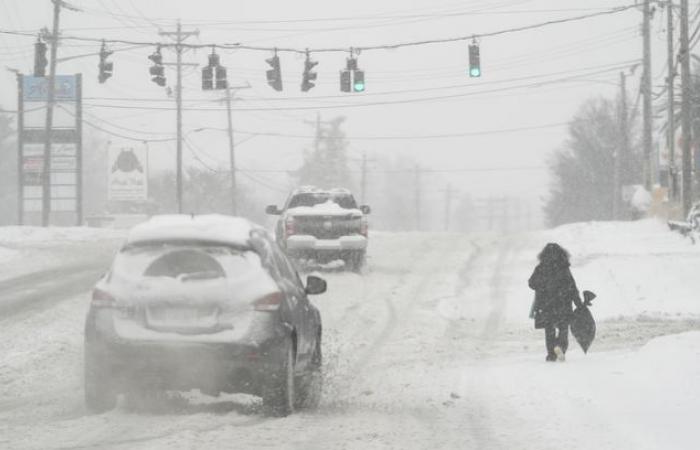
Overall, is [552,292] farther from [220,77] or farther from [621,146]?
[621,146]

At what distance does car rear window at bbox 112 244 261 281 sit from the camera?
834 cm

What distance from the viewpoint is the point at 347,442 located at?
7.32 metres

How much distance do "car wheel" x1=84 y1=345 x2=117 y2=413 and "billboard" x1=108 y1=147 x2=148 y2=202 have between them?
55.6 metres

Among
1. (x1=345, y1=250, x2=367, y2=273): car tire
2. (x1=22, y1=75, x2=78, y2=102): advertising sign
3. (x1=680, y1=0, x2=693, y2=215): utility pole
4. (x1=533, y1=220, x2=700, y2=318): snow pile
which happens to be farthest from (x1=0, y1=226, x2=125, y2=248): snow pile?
(x1=680, y1=0, x2=693, y2=215): utility pole

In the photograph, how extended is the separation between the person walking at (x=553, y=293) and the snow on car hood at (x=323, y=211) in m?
11.6

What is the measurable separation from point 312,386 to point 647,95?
3074cm

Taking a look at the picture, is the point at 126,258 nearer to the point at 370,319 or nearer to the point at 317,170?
→ the point at 370,319

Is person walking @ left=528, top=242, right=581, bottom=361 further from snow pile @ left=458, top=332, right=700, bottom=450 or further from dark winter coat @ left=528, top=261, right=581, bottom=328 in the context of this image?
snow pile @ left=458, top=332, right=700, bottom=450

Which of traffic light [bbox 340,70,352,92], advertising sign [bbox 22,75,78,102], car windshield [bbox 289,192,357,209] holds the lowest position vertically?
car windshield [bbox 289,192,357,209]

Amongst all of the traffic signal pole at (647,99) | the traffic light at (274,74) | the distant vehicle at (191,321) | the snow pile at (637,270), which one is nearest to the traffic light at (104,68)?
the traffic light at (274,74)

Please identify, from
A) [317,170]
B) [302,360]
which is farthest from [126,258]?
[317,170]

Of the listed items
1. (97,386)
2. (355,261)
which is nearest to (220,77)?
(355,261)

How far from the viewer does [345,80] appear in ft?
103

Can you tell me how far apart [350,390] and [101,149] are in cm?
11280
